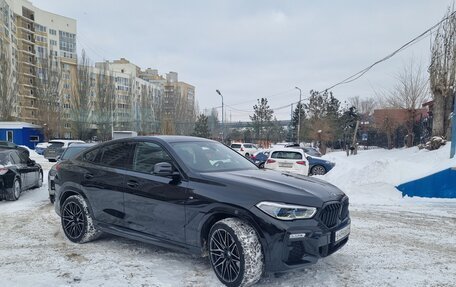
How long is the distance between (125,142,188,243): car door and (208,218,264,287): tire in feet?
1.67

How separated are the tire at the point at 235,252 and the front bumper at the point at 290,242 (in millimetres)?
118

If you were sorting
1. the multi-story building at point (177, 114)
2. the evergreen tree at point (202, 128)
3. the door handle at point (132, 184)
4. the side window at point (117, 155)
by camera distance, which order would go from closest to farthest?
the door handle at point (132, 184) < the side window at point (117, 155) < the evergreen tree at point (202, 128) < the multi-story building at point (177, 114)

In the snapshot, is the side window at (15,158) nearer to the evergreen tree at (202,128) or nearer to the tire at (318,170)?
the tire at (318,170)

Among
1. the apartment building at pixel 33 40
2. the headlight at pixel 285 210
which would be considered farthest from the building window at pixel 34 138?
the headlight at pixel 285 210

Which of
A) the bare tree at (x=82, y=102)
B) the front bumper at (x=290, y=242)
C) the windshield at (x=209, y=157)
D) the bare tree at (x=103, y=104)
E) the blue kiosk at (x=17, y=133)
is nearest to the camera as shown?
the front bumper at (x=290, y=242)

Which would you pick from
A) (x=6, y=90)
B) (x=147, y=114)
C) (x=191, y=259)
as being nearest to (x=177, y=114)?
(x=147, y=114)

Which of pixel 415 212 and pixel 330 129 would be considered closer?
pixel 415 212

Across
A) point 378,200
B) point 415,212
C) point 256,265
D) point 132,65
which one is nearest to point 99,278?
point 256,265

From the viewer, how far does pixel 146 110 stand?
207 ft

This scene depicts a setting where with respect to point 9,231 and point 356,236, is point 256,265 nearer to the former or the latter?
point 356,236

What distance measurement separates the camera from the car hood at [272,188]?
3.64 m

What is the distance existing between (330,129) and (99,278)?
138 ft

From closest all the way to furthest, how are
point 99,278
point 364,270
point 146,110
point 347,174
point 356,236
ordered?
point 99,278 → point 364,270 → point 356,236 → point 347,174 → point 146,110

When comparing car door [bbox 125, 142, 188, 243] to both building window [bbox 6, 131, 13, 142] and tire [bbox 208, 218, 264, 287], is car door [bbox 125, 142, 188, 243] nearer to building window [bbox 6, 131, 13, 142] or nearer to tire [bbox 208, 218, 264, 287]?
tire [bbox 208, 218, 264, 287]
